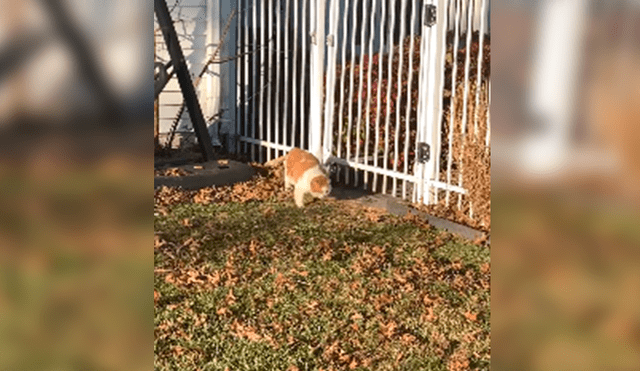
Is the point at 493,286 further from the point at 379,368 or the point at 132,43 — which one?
the point at 379,368

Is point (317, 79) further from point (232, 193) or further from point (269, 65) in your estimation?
point (232, 193)

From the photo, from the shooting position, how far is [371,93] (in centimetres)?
809

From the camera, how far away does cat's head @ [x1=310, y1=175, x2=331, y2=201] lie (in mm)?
7109

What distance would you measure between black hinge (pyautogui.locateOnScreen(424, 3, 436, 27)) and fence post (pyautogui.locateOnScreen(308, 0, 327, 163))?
4.90ft

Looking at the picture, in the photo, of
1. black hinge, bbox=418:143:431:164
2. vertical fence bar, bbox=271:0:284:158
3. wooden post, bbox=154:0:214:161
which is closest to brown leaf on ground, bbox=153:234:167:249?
black hinge, bbox=418:143:431:164

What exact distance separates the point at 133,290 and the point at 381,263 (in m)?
4.75

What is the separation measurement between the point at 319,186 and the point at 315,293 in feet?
7.49

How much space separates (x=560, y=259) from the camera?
2.93 feet

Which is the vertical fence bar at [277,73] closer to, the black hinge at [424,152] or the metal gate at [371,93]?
the metal gate at [371,93]

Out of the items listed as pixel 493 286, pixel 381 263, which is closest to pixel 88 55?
pixel 493 286

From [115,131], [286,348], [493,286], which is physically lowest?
[286,348]

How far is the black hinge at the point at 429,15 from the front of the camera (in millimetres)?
6898

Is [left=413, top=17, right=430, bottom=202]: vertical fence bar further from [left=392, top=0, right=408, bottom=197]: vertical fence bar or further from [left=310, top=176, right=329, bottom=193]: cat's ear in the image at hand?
[left=310, top=176, right=329, bottom=193]: cat's ear

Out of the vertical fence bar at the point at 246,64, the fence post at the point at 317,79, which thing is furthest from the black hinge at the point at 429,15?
the vertical fence bar at the point at 246,64
